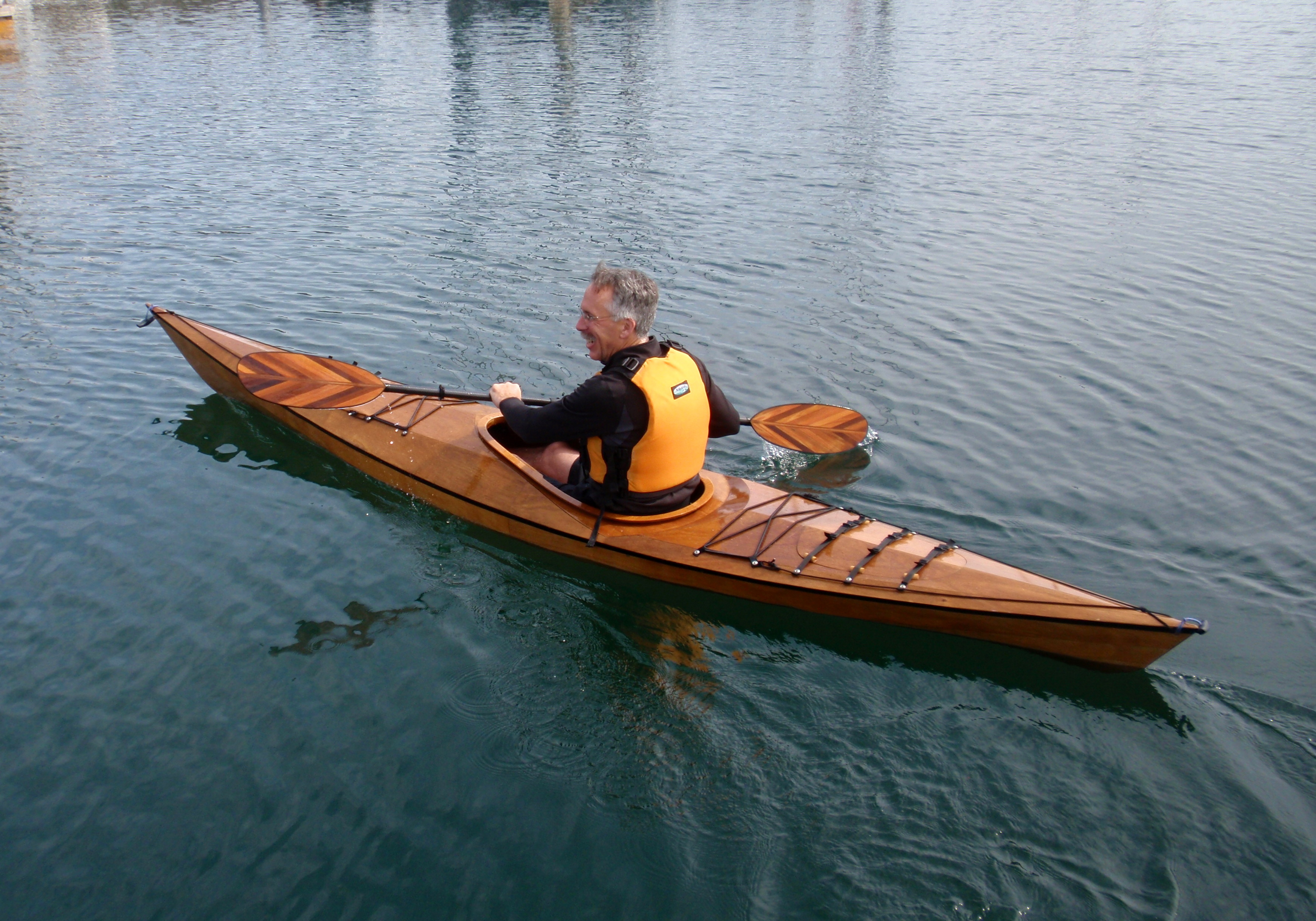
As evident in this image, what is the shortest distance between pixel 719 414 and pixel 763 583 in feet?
3.47

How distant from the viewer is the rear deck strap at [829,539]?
497 cm

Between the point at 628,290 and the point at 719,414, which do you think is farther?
the point at 719,414

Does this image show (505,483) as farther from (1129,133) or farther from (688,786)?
(1129,133)

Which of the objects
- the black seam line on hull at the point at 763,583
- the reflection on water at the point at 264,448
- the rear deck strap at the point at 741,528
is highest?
the rear deck strap at the point at 741,528

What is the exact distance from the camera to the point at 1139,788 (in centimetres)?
398

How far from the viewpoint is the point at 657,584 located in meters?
5.36

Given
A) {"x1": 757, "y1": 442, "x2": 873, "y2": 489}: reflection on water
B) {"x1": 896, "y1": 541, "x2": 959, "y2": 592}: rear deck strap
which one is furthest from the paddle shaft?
{"x1": 896, "y1": 541, "x2": 959, "y2": 592}: rear deck strap

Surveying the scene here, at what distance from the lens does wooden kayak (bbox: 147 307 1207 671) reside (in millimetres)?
4500

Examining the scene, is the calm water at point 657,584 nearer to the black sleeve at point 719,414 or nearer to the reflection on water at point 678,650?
the reflection on water at point 678,650

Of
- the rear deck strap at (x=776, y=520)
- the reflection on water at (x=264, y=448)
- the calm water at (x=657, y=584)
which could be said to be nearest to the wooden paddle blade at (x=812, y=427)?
the calm water at (x=657, y=584)

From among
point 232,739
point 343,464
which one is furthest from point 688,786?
point 343,464

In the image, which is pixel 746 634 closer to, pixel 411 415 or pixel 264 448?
pixel 411 415

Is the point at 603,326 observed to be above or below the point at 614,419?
above

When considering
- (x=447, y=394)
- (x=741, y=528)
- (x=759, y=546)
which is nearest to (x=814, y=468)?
(x=741, y=528)
